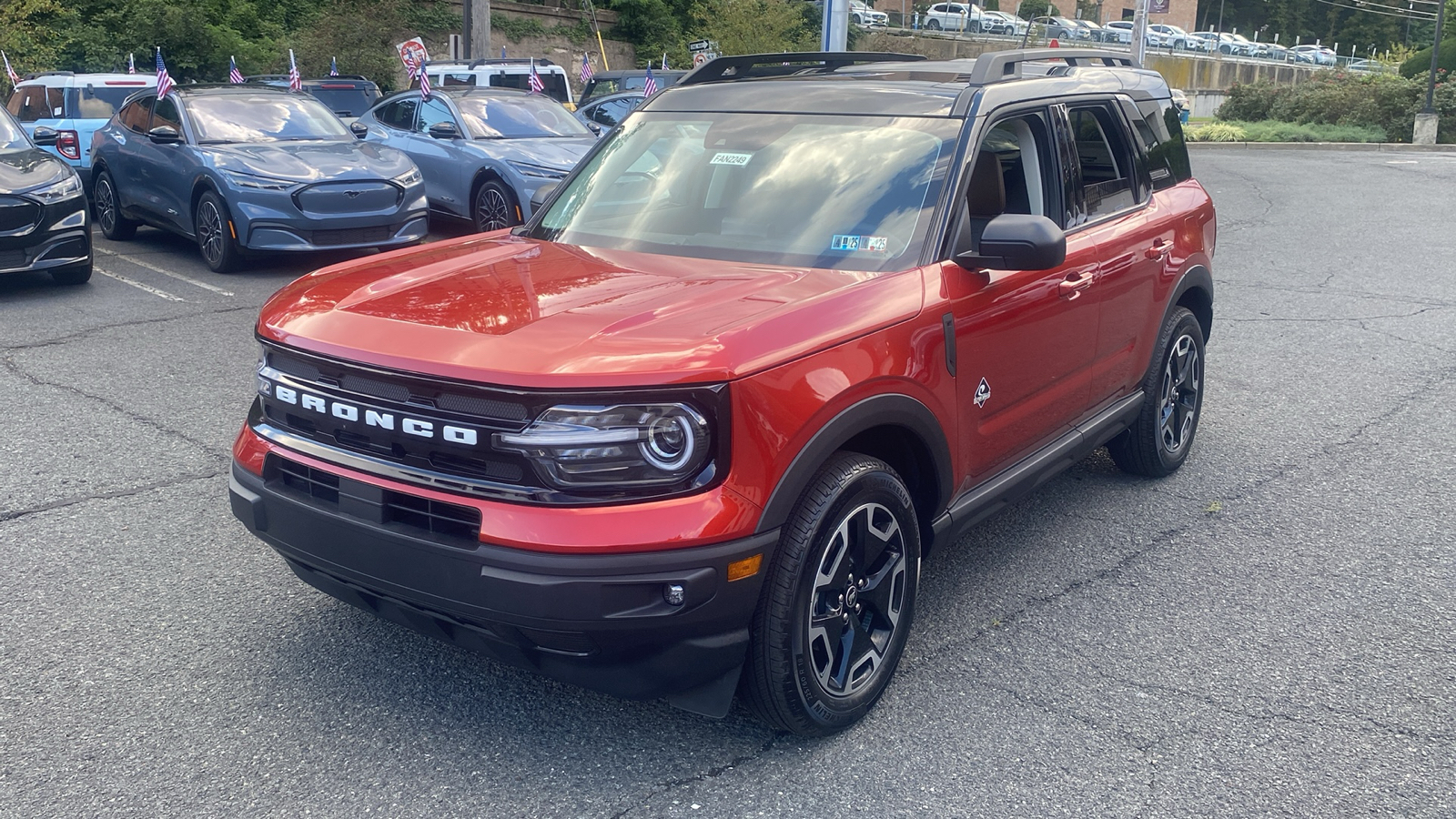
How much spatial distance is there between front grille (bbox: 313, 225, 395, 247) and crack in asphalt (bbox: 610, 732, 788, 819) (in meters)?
8.05

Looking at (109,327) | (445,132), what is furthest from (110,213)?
(109,327)

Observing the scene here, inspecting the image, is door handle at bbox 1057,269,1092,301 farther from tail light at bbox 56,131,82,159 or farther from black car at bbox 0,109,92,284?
tail light at bbox 56,131,82,159

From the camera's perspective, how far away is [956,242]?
144 inches

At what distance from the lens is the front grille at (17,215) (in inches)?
339

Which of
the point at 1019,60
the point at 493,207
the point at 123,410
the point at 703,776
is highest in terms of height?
the point at 1019,60

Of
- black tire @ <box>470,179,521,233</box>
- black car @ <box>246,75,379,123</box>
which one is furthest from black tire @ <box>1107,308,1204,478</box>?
black car @ <box>246,75,379,123</box>

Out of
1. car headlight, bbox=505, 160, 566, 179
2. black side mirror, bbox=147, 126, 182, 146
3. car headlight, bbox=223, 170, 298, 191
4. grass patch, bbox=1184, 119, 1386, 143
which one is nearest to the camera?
car headlight, bbox=223, 170, 298, 191

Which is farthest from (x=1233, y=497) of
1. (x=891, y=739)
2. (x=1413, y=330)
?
Result: (x=1413, y=330)

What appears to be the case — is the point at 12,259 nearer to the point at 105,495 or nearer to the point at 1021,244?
the point at 105,495

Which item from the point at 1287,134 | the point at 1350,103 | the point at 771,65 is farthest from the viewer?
the point at 1350,103

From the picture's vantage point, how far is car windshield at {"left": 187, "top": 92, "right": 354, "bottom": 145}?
35.0 feet

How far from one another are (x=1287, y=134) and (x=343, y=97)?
81.5 ft

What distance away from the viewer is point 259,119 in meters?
10.9

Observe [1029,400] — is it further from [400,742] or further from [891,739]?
[400,742]
